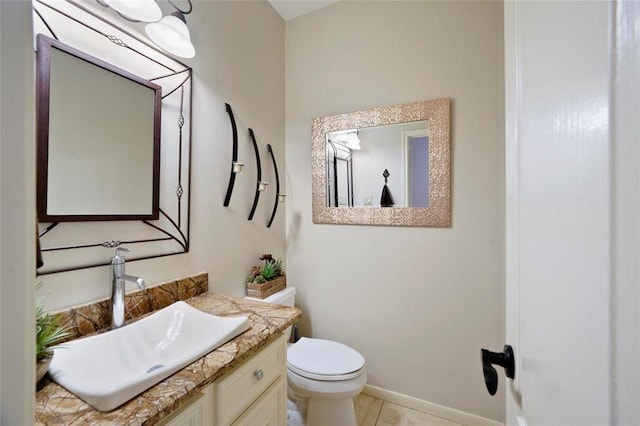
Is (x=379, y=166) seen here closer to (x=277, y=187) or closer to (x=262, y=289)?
(x=277, y=187)

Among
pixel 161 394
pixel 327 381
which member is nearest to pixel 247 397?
pixel 161 394

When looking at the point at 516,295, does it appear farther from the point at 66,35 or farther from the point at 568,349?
the point at 66,35

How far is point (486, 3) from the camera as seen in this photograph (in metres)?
1.54

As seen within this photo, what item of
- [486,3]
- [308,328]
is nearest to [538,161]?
[486,3]

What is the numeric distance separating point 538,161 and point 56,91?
138 cm

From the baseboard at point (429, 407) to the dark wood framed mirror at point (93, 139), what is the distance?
70.6 inches

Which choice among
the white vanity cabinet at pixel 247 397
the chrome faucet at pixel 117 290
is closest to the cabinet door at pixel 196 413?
the white vanity cabinet at pixel 247 397

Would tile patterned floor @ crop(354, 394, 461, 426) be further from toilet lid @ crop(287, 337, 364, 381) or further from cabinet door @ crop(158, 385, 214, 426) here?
cabinet door @ crop(158, 385, 214, 426)

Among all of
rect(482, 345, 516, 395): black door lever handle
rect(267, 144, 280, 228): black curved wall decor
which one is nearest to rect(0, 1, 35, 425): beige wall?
rect(482, 345, 516, 395): black door lever handle

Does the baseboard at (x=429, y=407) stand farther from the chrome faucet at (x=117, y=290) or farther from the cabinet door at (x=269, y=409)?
the chrome faucet at (x=117, y=290)

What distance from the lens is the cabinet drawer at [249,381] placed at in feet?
2.70

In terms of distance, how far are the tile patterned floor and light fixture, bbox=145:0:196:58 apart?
2259mm

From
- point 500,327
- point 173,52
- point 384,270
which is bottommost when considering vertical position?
point 500,327

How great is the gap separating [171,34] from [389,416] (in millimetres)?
2392
